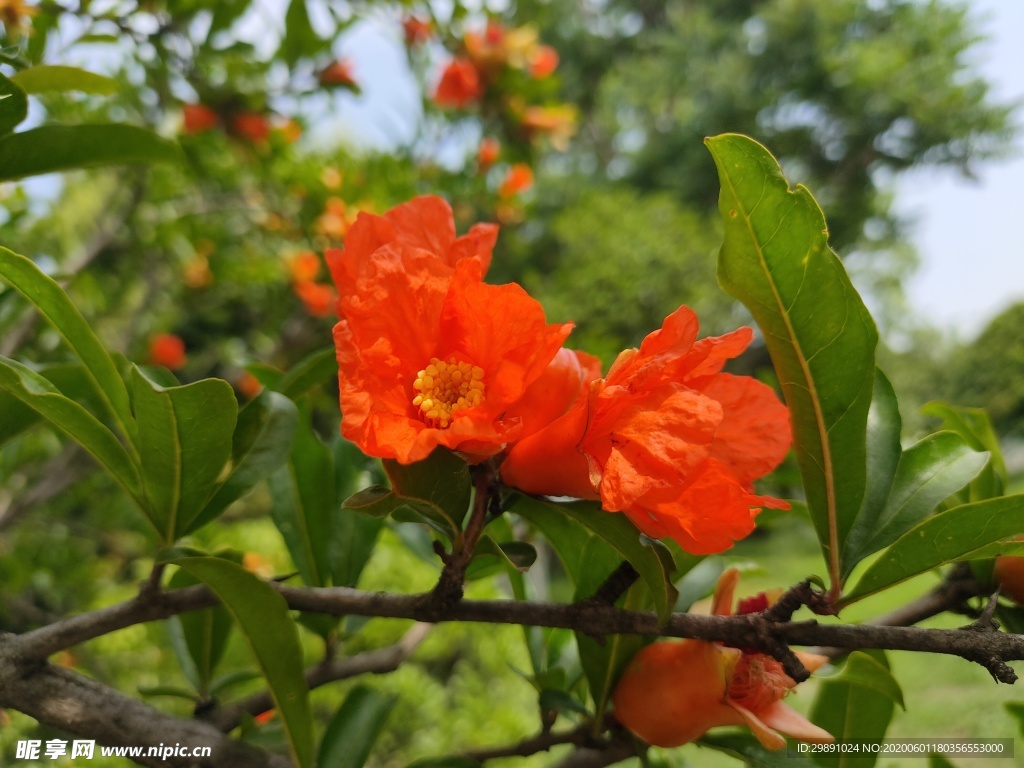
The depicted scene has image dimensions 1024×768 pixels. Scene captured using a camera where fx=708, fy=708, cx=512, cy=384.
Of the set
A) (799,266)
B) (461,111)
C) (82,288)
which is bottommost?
(799,266)

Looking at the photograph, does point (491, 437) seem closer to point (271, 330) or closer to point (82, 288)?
point (82, 288)

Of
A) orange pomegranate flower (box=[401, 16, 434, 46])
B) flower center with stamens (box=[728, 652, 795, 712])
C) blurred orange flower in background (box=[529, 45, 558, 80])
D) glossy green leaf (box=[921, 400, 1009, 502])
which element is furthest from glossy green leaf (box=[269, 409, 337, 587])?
blurred orange flower in background (box=[529, 45, 558, 80])

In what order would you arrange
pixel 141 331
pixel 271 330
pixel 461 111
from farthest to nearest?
pixel 271 330
pixel 141 331
pixel 461 111

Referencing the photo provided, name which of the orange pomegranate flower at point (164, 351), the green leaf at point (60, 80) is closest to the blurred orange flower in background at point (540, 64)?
the orange pomegranate flower at point (164, 351)

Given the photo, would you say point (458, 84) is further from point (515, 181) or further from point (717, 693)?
point (717, 693)

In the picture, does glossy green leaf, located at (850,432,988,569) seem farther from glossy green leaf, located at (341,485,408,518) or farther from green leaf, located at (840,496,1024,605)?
glossy green leaf, located at (341,485,408,518)

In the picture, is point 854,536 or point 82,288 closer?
point 854,536

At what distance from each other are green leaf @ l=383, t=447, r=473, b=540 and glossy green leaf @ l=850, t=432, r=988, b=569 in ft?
0.80

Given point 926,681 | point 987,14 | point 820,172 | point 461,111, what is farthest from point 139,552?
point 987,14

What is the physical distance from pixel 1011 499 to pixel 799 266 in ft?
0.55

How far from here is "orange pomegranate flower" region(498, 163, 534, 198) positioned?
2590 mm

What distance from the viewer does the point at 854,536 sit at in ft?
1.45

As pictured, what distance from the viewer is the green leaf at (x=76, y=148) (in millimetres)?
505

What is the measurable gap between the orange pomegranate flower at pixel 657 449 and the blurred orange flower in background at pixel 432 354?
0.03m
